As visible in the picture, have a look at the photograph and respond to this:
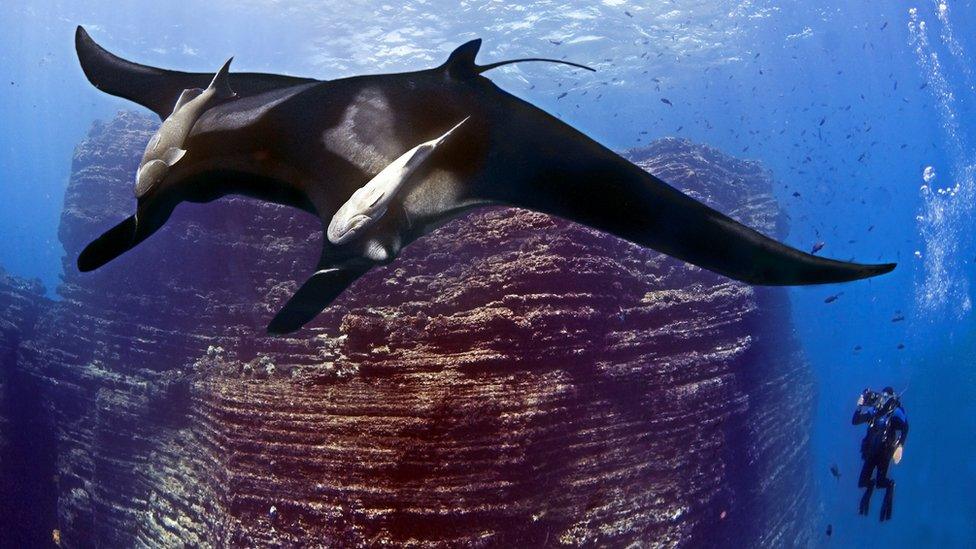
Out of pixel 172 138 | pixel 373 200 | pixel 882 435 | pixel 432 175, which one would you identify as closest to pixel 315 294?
pixel 373 200

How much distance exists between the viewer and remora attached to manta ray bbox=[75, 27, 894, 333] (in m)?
1.46

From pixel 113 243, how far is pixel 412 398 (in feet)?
14.9

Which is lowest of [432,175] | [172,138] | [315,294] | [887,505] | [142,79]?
[315,294]

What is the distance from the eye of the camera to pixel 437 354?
6.32 meters

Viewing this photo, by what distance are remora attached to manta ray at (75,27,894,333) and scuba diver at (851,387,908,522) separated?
35.2ft

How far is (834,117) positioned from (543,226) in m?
89.3

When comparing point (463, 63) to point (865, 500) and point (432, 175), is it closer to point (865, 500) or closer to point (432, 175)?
point (432, 175)

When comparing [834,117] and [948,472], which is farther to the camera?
→ [834,117]

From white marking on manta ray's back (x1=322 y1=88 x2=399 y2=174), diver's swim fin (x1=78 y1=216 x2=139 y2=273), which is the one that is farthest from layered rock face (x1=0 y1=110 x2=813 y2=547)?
white marking on manta ray's back (x1=322 y1=88 x2=399 y2=174)

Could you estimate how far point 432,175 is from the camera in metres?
1.45

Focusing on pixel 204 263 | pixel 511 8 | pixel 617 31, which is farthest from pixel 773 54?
pixel 204 263

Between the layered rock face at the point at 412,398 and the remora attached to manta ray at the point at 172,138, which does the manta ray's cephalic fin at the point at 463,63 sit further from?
the layered rock face at the point at 412,398

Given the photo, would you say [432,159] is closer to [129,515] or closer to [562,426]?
[562,426]

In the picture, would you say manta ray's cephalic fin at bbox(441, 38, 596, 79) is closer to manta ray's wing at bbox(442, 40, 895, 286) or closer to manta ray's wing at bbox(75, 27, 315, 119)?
manta ray's wing at bbox(442, 40, 895, 286)
